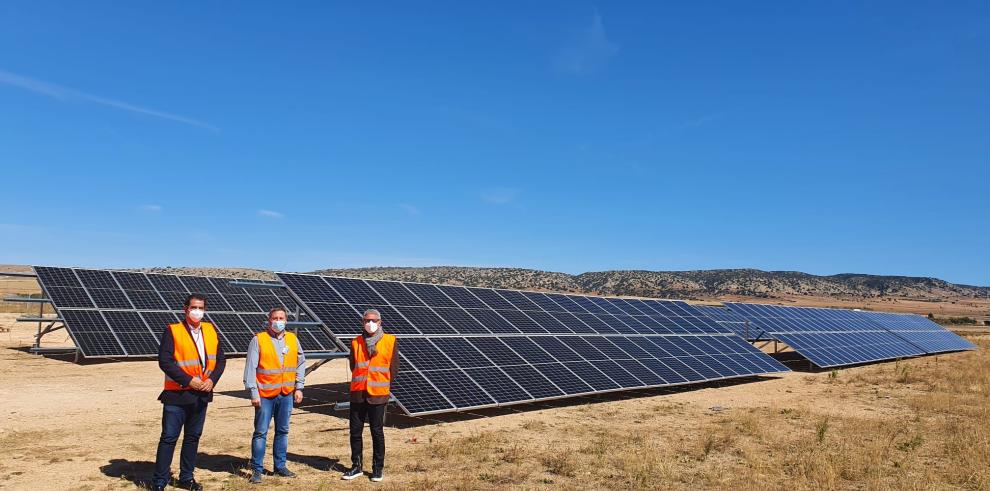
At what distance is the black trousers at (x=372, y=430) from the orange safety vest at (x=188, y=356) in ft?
7.04

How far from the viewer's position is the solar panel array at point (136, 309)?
23.7 m

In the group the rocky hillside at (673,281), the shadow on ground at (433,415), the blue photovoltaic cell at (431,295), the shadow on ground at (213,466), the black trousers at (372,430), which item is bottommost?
the shadow on ground at (213,466)

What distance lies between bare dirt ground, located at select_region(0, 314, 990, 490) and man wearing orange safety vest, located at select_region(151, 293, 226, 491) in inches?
38.1

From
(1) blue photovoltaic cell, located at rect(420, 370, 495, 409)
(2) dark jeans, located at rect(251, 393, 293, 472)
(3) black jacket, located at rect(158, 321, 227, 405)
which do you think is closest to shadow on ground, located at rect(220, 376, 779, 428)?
(1) blue photovoltaic cell, located at rect(420, 370, 495, 409)

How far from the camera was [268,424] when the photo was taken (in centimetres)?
987

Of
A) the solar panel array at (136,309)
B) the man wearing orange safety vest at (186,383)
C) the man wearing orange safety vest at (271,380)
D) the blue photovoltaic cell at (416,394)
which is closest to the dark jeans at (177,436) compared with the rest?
the man wearing orange safety vest at (186,383)

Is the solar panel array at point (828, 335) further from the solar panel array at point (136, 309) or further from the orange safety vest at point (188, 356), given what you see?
the orange safety vest at point (188, 356)

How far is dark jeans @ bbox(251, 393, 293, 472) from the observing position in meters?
9.72

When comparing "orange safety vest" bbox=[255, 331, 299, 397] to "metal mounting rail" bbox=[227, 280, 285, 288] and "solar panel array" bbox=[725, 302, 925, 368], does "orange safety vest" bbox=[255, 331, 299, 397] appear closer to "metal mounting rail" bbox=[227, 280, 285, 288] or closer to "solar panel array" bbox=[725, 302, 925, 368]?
"metal mounting rail" bbox=[227, 280, 285, 288]

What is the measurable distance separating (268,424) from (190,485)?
123 cm

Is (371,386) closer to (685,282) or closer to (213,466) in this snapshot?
(213,466)

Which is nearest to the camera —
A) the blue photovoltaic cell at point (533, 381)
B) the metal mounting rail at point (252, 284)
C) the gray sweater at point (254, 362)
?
the gray sweater at point (254, 362)

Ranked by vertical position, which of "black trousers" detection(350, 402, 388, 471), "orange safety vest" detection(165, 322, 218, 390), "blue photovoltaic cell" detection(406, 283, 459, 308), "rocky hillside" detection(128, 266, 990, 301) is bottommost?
"black trousers" detection(350, 402, 388, 471)

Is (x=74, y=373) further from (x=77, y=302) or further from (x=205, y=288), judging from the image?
(x=205, y=288)
